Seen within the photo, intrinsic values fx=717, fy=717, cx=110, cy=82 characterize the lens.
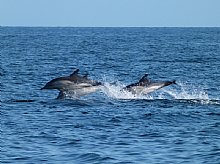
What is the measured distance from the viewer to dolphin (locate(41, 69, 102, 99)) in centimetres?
3120

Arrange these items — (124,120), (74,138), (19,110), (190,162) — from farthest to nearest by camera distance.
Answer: (19,110) < (124,120) < (74,138) < (190,162)

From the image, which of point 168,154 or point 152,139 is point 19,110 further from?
point 168,154

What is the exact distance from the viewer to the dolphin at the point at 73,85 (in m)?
31.2

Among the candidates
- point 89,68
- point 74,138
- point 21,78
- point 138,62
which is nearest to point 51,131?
point 74,138

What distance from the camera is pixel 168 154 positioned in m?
19.3

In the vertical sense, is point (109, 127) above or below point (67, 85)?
below

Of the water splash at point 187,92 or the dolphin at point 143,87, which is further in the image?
the water splash at point 187,92

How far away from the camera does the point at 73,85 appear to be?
31.6m

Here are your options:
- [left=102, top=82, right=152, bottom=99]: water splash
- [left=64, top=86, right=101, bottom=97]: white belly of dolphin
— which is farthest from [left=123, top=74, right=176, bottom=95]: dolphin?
[left=64, top=86, right=101, bottom=97]: white belly of dolphin

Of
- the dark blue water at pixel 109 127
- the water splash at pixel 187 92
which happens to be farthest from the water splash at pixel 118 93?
the water splash at pixel 187 92

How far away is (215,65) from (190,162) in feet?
139

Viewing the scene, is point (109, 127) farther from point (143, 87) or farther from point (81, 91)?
point (143, 87)

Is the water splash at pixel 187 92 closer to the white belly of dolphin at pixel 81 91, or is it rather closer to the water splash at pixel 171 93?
the water splash at pixel 171 93

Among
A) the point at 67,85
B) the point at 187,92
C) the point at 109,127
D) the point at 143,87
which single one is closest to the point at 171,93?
the point at 187,92
